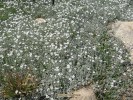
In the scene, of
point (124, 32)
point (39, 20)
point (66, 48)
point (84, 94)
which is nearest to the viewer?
point (84, 94)

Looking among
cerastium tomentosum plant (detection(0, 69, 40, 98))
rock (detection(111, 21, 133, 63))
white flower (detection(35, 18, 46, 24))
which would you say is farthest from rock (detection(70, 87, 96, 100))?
white flower (detection(35, 18, 46, 24))

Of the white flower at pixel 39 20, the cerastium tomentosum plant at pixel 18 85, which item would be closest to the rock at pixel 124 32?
the white flower at pixel 39 20

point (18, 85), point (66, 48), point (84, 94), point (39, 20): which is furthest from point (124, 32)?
point (18, 85)

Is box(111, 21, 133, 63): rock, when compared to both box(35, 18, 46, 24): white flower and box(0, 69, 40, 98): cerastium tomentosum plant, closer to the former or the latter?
box(35, 18, 46, 24): white flower

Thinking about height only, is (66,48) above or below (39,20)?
above

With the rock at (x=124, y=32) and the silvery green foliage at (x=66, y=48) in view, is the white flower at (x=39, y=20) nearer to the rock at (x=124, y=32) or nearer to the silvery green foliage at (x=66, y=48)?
the silvery green foliage at (x=66, y=48)

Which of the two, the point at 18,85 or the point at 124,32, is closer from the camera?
the point at 18,85

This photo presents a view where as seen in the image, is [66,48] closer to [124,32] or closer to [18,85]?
[124,32]
